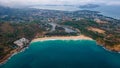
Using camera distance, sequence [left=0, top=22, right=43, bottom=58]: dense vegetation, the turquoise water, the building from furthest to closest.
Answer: the building → [left=0, top=22, right=43, bottom=58]: dense vegetation → the turquoise water

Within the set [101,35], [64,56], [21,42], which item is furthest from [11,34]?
[101,35]

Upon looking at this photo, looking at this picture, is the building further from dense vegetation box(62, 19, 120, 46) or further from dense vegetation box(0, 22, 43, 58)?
dense vegetation box(62, 19, 120, 46)

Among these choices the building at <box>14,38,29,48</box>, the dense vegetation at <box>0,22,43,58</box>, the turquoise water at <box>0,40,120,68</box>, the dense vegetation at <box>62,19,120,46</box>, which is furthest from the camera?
the dense vegetation at <box>62,19,120,46</box>

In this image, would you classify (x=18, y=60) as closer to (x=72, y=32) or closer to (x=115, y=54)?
(x=115, y=54)

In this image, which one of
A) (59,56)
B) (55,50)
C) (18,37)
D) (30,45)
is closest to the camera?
(59,56)

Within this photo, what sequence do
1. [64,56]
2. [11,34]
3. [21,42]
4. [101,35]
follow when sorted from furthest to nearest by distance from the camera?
[101,35]
[11,34]
[21,42]
[64,56]

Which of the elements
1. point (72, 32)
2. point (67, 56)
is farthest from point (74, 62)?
point (72, 32)

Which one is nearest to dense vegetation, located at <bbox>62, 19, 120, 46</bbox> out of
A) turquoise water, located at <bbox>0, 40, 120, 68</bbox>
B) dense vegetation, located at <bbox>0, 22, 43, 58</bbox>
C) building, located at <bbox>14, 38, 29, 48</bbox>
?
turquoise water, located at <bbox>0, 40, 120, 68</bbox>

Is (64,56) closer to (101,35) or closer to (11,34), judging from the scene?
(101,35)
